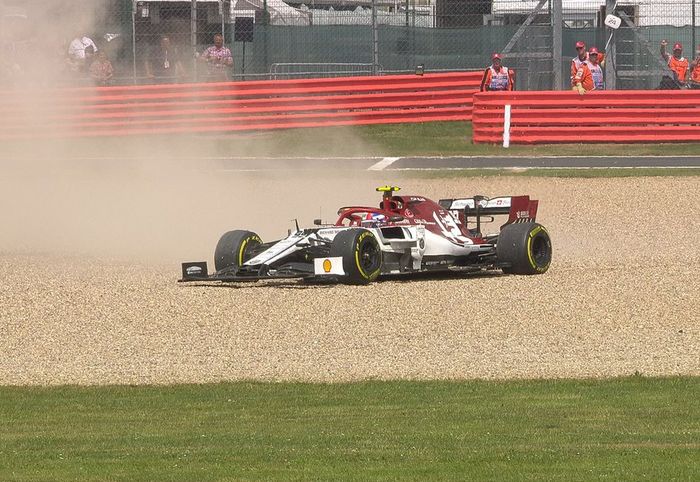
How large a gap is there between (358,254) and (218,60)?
15.7 metres

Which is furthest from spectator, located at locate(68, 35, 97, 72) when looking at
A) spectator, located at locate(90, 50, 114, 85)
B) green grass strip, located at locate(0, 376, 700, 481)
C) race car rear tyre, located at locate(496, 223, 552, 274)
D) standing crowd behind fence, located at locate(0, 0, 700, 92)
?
green grass strip, located at locate(0, 376, 700, 481)

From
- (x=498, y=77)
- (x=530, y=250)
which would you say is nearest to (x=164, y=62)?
(x=498, y=77)

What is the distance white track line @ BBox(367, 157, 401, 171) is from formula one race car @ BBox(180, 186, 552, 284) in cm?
939

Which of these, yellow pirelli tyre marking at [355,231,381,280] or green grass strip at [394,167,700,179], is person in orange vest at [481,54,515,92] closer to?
green grass strip at [394,167,700,179]

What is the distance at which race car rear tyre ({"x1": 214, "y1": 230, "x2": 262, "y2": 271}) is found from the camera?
1756cm

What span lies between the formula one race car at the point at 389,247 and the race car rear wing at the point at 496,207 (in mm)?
13

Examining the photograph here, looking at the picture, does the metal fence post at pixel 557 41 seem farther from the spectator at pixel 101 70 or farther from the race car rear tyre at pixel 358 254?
the race car rear tyre at pixel 358 254

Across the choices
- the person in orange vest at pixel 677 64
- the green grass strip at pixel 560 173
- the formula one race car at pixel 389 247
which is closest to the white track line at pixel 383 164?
the green grass strip at pixel 560 173

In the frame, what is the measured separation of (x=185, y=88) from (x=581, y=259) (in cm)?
1380

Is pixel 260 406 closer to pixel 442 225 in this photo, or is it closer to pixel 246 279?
pixel 246 279

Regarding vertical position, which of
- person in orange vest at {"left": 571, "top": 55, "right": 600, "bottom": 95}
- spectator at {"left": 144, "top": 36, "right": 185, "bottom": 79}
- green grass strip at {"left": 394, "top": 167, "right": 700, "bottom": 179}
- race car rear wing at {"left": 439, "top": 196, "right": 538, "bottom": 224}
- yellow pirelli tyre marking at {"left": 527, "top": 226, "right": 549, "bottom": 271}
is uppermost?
spectator at {"left": 144, "top": 36, "right": 185, "bottom": 79}

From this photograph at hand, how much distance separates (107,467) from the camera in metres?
8.47

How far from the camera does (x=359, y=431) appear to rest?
9.63 m

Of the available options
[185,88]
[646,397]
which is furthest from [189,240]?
[646,397]
